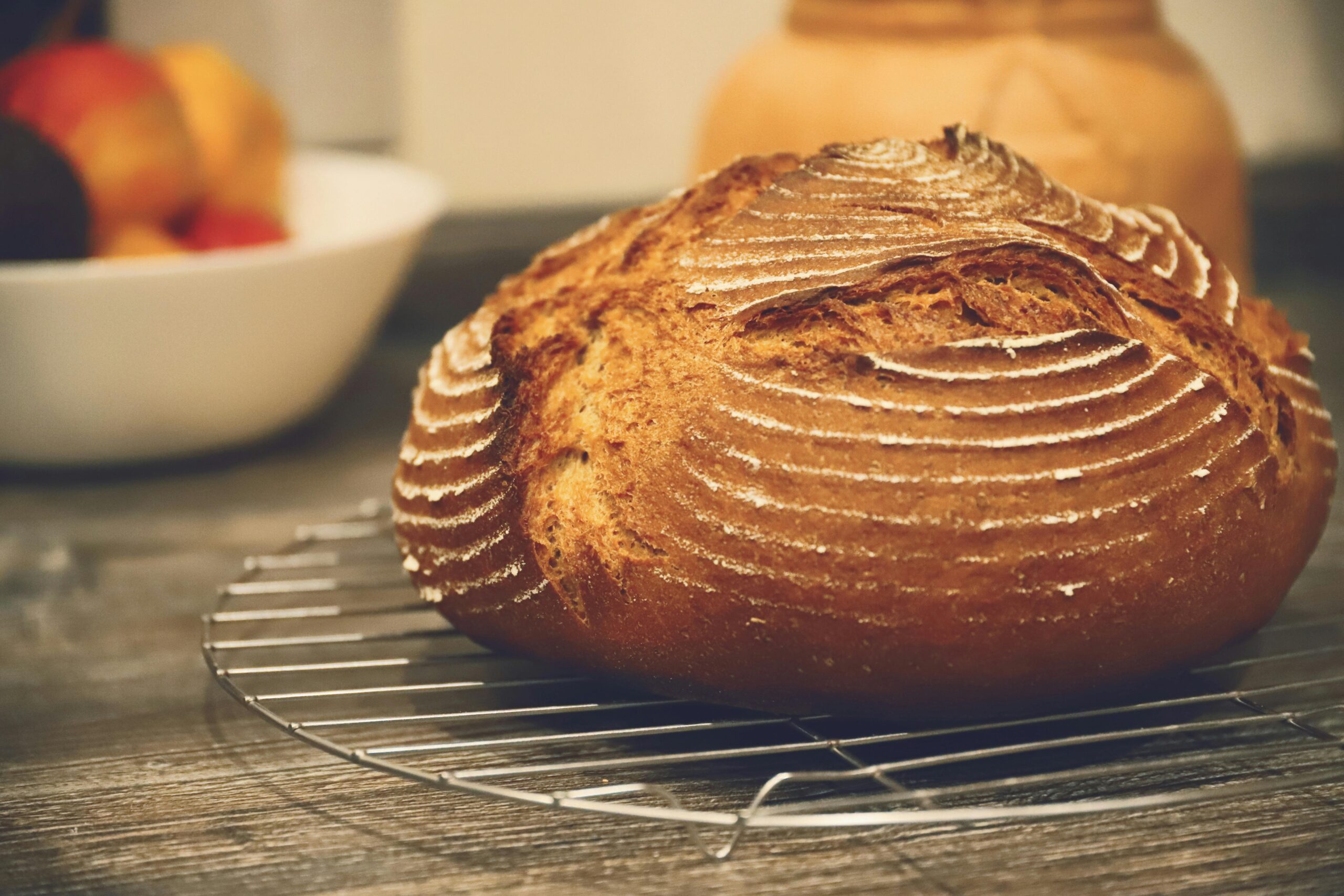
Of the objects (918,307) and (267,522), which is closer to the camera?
(918,307)

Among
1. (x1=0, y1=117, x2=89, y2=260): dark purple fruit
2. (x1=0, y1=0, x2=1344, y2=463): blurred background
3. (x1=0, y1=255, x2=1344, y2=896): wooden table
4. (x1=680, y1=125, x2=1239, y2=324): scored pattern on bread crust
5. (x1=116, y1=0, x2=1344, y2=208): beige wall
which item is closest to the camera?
(x1=0, y1=255, x2=1344, y2=896): wooden table

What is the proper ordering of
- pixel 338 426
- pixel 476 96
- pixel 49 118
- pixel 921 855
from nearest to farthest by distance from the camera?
pixel 921 855, pixel 49 118, pixel 338 426, pixel 476 96

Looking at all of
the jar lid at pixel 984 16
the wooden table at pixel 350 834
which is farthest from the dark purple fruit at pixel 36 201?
the jar lid at pixel 984 16

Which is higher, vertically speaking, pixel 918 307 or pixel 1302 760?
pixel 918 307

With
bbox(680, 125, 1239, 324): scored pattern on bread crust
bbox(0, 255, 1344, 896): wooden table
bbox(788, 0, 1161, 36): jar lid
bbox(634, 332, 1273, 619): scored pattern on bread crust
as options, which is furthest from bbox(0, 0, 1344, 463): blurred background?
bbox(634, 332, 1273, 619): scored pattern on bread crust

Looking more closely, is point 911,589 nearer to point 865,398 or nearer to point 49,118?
point 865,398

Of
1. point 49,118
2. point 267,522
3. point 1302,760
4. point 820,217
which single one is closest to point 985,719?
point 1302,760

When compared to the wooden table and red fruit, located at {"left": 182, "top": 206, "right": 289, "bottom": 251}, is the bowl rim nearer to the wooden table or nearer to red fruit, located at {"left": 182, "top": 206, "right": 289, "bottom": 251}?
red fruit, located at {"left": 182, "top": 206, "right": 289, "bottom": 251}
